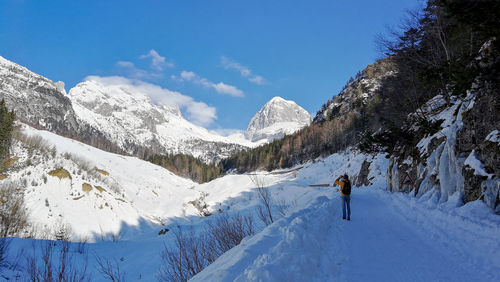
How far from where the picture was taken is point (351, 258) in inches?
189

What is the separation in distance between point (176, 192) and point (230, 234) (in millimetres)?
37955

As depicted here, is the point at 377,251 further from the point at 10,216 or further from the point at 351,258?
the point at 10,216

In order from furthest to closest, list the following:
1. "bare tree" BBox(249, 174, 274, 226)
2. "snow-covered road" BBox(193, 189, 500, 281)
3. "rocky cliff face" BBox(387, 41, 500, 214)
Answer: "bare tree" BBox(249, 174, 274, 226) < "rocky cliff face" BBox(387, 41, 500, 214) < "snow-covered road" BBox(193, 189, 500, 281)

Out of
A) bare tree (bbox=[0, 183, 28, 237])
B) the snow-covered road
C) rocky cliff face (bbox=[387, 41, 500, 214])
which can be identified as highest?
rocky cliff face (bbox=[387, 41, 500, 214])

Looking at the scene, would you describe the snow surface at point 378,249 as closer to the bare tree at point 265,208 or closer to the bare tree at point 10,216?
the bare tree at point 10,216

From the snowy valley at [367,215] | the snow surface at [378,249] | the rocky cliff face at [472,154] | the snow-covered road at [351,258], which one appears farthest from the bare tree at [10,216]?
the rocky cliff face at [472,154]

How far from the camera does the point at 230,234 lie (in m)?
8.01

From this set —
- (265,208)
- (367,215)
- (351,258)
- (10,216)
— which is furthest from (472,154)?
(10,216)

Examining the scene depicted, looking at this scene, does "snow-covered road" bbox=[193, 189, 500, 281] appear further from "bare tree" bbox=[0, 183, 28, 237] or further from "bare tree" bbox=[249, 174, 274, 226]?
"bare tree" bbox=[0, 183, 28, 237]

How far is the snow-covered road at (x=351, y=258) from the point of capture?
12.3 ft

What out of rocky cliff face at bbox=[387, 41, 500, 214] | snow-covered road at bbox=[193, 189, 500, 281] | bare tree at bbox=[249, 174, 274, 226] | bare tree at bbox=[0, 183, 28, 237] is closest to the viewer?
snow-covered road at bbox=[193, 189, 500, 281]

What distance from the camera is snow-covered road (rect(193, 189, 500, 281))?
12.3 feet

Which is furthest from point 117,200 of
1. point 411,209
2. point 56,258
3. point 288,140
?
point 288,140

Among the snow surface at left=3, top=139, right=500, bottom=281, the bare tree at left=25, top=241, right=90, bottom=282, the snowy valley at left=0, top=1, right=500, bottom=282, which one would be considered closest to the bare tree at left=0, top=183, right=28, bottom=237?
the snowy valley at left=0, top=1, right=500, bottom=282
